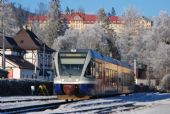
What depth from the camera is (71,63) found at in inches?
1337

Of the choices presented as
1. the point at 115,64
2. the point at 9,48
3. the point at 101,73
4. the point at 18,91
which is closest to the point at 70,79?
the point at 101,73

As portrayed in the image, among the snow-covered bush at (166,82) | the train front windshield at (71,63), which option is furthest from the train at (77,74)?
the snow-covered bush at (166,82)

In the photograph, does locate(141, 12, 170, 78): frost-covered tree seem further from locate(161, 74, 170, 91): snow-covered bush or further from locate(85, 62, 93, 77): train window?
locate(85, 62, 93, 77): train window

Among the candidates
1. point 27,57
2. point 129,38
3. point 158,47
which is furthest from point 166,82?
point 129,38

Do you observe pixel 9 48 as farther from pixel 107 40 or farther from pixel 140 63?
pixel 107 40

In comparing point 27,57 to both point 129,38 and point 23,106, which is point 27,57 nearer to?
point 129,38

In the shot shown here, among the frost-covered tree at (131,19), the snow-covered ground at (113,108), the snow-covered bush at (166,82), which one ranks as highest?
the frost-covered tree at (131,19)

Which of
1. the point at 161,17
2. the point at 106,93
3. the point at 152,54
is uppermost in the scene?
the point at 161,17

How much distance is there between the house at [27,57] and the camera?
85637mm

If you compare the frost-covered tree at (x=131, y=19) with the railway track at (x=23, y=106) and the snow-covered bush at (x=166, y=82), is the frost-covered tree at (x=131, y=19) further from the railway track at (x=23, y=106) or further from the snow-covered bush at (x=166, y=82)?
the railway track at (x=23, y=106)

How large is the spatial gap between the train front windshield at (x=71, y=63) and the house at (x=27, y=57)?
50611mm

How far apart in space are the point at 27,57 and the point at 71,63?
61.8 metres

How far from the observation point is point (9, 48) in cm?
9025

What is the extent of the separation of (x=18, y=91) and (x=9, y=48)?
3926 centimetres
